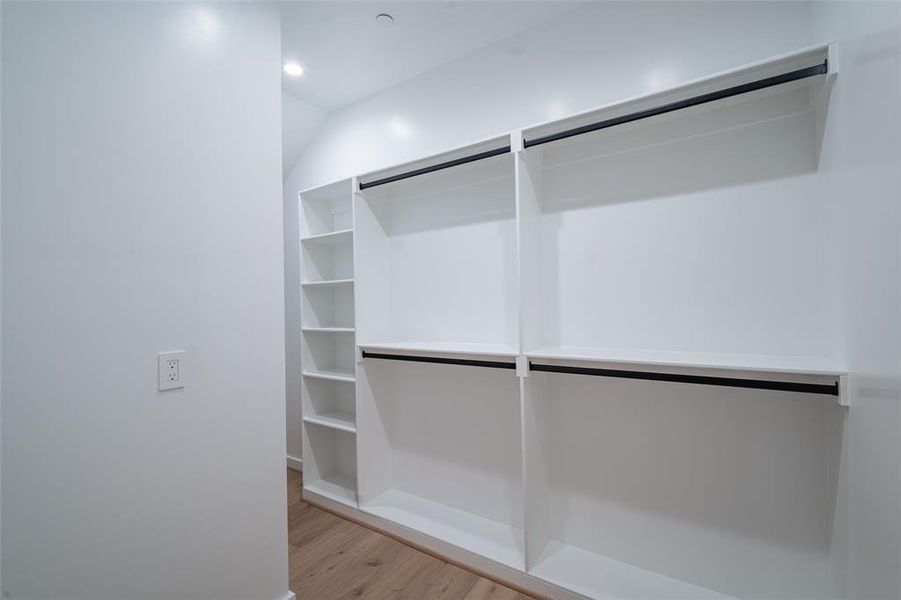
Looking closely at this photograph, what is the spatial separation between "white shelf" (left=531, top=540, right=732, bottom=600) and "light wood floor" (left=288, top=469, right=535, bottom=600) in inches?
7.4

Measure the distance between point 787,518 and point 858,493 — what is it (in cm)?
47

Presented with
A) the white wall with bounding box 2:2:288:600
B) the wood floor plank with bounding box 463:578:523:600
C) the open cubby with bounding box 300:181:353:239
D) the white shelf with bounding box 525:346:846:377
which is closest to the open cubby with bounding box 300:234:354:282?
the open cubby with bounding box 300:181:353:239

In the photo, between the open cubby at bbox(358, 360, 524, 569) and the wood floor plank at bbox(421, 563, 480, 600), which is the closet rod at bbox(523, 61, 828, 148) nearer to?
the open cubby at bbox(358, 360, 524, 569)

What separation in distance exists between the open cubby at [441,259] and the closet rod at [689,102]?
332 mm

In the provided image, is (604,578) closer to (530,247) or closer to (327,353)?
(530,247)

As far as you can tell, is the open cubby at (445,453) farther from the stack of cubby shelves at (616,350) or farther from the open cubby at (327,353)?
the open cubby at (327,353)

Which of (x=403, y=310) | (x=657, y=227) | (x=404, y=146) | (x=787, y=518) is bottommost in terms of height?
(x=787, y=518)

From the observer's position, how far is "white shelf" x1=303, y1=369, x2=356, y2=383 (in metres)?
2.65

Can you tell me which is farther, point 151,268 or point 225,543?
point 225,543

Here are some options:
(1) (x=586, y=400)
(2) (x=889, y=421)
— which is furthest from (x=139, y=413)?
(2) (x=889, y=421)

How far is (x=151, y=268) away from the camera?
1.29m

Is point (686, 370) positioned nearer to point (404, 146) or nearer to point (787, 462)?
point (787, 462)

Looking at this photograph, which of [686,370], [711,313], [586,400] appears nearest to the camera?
[686,370]

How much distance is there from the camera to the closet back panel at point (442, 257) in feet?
7.55
